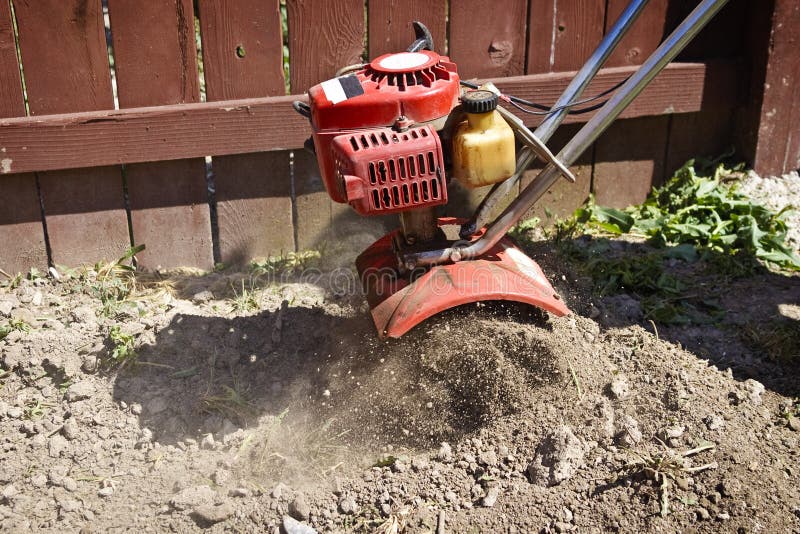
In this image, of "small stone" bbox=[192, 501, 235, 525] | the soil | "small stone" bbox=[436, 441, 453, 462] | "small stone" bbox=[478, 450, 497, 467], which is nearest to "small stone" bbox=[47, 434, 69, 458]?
the soil

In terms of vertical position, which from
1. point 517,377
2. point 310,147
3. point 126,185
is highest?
point 310,147

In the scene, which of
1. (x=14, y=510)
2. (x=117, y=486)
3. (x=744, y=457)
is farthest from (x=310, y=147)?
(x=744, y=457)

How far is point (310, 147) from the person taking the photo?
2.65m

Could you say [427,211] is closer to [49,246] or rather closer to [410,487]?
[410,487]

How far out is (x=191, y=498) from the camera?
7.88 feet

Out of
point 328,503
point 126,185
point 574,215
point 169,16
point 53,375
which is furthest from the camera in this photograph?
point 574,215

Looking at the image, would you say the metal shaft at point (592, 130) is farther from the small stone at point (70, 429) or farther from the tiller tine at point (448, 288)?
the small stone at point (70, 429)

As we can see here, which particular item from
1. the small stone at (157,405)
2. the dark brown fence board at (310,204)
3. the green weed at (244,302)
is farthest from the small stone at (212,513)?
the dark brown fence board at (310,204)

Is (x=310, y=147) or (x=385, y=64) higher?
(x=385, y=64)

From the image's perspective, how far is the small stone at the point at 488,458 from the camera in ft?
8.11

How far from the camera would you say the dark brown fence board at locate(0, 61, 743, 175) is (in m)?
3.19

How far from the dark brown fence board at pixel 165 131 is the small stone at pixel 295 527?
5.22 feet

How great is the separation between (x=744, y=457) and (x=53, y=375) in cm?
219

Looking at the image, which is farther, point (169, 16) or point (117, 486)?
point (169, 16)
